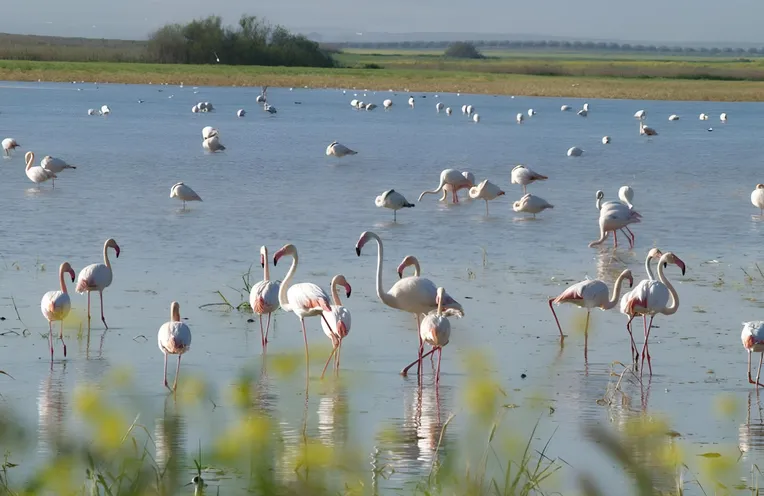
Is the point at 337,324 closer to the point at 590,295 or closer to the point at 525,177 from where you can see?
the point at 590,295

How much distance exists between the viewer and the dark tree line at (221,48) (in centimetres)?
9238

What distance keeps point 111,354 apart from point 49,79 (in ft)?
203

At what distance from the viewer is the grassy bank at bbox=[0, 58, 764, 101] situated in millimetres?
62656

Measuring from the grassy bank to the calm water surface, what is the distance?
3360 cm

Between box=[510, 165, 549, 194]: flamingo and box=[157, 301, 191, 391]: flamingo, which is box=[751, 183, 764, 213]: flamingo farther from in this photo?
box=[157, 301, 191, 391]: flamingo

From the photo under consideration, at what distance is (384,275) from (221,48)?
84.8 meters

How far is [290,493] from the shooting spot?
1927mm

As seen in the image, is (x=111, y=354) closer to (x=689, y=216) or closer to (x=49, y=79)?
(x=689, y=216)

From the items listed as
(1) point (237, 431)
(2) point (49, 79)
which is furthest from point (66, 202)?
(2) point (49, 79)

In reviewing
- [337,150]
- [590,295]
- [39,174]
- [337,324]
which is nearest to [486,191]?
[39,174]

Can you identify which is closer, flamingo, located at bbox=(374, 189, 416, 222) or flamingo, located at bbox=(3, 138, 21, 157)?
flamingo, located at bbox=(374, 189, 416, 222)

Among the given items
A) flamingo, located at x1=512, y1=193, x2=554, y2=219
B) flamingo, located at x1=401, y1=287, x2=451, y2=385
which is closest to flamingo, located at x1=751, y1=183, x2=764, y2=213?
flamingo, located at x1=512, y1=193, x2=554, y2=219

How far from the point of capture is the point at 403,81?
7069 centimetres

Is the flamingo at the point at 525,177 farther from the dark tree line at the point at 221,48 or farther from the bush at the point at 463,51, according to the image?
the bush at the point at 463,51
